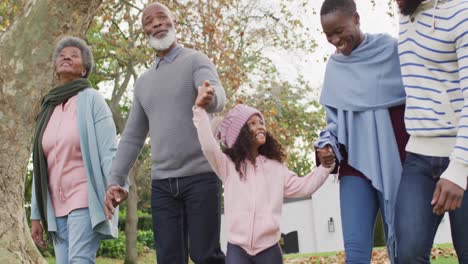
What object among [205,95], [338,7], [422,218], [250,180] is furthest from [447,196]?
[250,180]

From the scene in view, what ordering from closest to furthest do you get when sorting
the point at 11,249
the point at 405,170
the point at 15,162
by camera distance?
the point at 405,170, the point at 11,249, the point at 15,162

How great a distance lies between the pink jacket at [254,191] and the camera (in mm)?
5125

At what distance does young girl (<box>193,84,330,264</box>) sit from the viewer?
5133 millimetres

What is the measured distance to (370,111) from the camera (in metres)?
4.54

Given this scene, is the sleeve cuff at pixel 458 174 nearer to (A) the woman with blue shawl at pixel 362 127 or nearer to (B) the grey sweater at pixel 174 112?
(A) the woman with blue shawl at pixel 362 127

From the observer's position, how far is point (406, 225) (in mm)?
3818

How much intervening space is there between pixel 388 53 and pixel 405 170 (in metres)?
0.89

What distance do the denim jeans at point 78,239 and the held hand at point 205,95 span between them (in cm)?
108

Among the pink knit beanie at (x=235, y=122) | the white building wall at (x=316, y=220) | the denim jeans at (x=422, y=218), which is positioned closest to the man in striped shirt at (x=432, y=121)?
the denim jeans at (x=422, y=218)

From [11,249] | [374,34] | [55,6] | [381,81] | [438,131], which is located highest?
[55,6]

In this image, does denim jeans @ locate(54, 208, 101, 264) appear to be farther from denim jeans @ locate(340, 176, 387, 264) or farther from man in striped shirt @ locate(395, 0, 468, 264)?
man in striped shirt @ locate(395, 0, 468, 264)

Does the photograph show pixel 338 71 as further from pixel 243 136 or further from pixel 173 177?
pixel 173 177

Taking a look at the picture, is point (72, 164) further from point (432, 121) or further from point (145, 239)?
point (145, 239)

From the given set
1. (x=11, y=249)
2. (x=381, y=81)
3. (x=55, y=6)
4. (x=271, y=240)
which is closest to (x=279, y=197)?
(x=271, y=240)
